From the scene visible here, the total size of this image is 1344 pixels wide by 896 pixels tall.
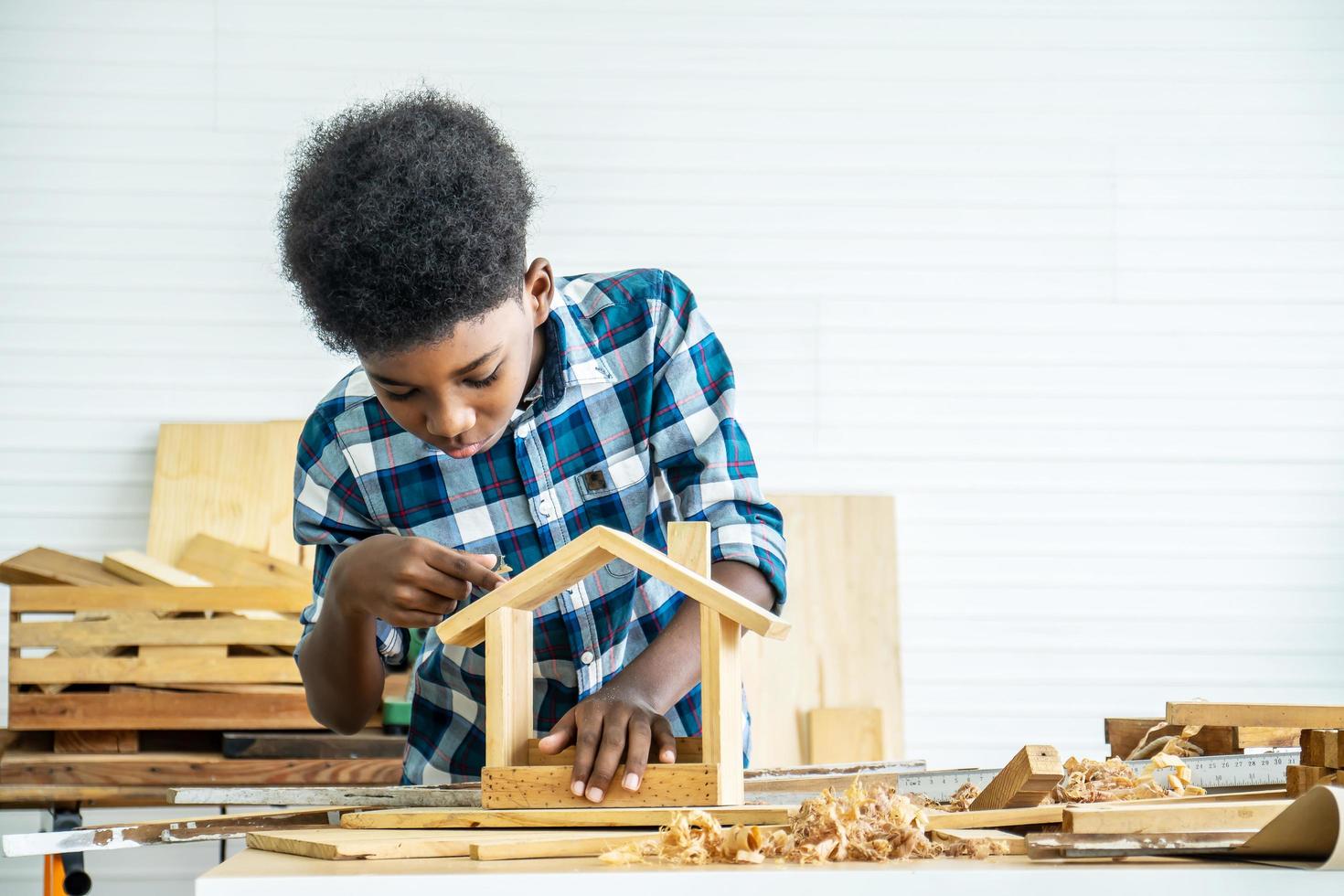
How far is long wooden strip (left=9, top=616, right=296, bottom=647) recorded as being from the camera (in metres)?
3.07

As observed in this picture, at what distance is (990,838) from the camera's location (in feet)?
3.45

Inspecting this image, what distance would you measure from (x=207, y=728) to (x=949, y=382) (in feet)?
8.82

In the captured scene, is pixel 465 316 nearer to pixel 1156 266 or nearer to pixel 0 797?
pixel 0 797

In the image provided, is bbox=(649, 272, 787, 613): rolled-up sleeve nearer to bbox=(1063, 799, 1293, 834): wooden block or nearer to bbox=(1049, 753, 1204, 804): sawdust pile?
bbox=(1049, 753, 1204, 804): sawdust pile

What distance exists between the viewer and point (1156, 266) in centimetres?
440

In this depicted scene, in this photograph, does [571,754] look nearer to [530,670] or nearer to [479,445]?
[530,670]

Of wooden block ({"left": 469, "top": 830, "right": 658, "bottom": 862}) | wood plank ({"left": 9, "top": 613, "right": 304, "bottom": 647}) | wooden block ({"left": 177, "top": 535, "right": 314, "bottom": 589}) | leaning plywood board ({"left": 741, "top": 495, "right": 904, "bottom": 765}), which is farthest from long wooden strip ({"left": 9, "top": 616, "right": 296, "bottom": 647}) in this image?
wooden block ({"left": 469, "top": 830, "right": 658, "bottom": 862})

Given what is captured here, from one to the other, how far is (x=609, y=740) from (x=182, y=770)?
79.8 inches

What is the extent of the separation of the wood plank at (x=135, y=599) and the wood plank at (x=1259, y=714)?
89.1 inches

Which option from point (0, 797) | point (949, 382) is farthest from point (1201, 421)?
point (0, 797)

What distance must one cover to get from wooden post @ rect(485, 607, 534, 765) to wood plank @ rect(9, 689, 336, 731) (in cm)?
180

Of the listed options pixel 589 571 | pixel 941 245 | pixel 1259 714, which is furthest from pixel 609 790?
pixel 941 245

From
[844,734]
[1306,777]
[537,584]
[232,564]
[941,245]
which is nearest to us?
[1306,777]

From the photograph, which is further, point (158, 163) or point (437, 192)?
point (158, 163)
